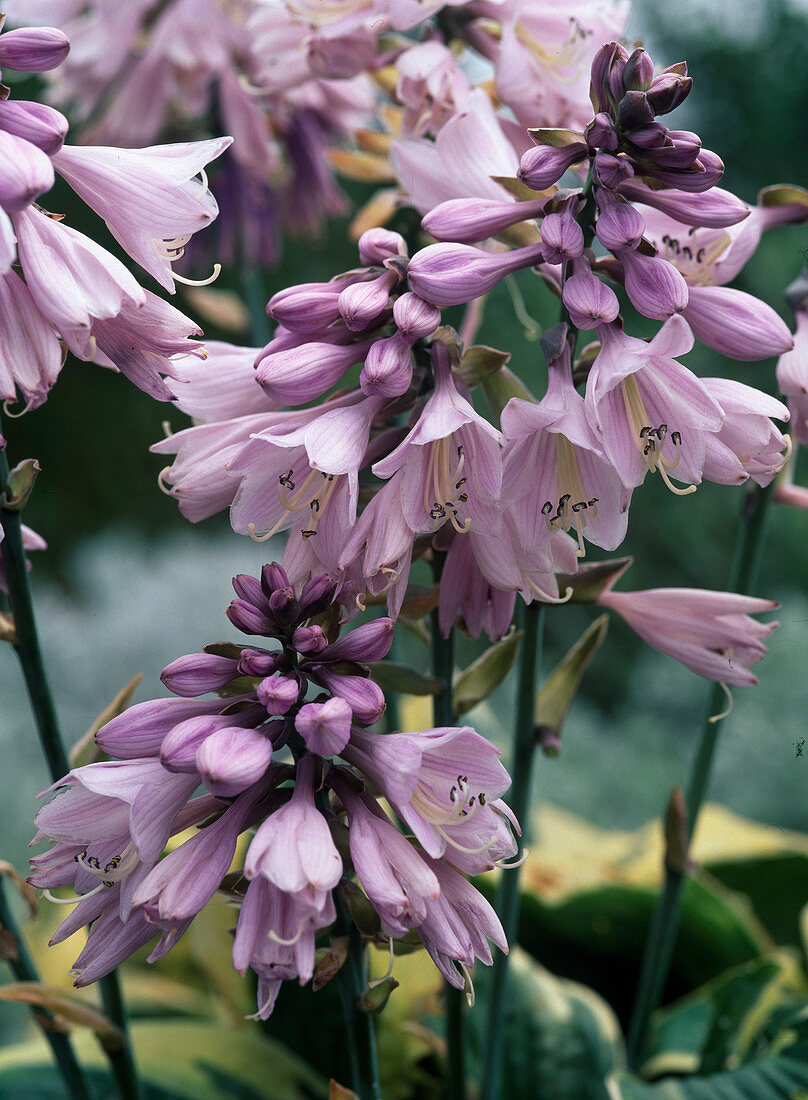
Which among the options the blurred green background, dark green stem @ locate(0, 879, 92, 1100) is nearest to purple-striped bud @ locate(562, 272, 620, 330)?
dark green stem @ locate(0, 879, 92, 1100)

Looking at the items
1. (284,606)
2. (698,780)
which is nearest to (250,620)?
(284,606)

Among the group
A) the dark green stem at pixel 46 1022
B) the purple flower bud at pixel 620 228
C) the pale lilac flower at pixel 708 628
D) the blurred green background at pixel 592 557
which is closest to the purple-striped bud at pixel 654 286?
the purple flower bud at pixel 620 228

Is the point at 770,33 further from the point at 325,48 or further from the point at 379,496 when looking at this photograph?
the point at 379,496

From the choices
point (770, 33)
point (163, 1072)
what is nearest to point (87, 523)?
point (163, 1072)

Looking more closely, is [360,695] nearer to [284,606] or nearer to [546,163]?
[284,606]

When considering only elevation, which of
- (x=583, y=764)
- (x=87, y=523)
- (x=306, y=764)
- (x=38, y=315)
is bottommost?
(x=583, y=764)

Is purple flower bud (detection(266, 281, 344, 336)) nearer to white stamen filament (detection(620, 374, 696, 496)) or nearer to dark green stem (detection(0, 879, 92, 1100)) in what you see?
white stamen filament (detection(620, 374, 696, 496))

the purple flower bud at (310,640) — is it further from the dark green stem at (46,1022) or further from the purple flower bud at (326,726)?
the dark green stem at (46,1022)
